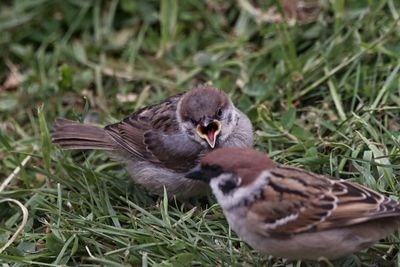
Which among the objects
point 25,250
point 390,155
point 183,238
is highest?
point 390,155

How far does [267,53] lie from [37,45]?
2047 millimetres

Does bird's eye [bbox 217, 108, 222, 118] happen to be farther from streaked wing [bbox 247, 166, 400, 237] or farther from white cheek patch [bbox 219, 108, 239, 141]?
streaked wing [bbox 247, 166, 400, 237]

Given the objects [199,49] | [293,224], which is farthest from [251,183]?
[199,49]

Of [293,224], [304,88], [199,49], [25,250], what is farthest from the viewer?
[199,49]

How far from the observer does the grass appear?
4.18 meters

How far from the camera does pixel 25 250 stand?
4328 millimetres

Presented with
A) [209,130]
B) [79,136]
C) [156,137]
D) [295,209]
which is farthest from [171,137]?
[295,209]

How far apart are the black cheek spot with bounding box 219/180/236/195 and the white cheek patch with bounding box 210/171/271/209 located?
0.05ft

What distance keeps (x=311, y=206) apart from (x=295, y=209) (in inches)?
2.9

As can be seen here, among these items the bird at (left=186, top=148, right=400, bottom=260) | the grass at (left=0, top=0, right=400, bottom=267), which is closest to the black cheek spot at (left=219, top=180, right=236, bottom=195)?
the bird at (left=186, top=148, right=400, bottom=260)

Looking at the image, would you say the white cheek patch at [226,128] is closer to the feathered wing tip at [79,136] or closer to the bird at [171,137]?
the bird at [171,137]

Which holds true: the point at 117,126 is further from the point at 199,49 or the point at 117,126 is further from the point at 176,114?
the point at 199,49

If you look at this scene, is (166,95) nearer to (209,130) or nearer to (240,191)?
(209,130)

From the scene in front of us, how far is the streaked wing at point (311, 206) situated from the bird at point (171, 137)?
91 cm
